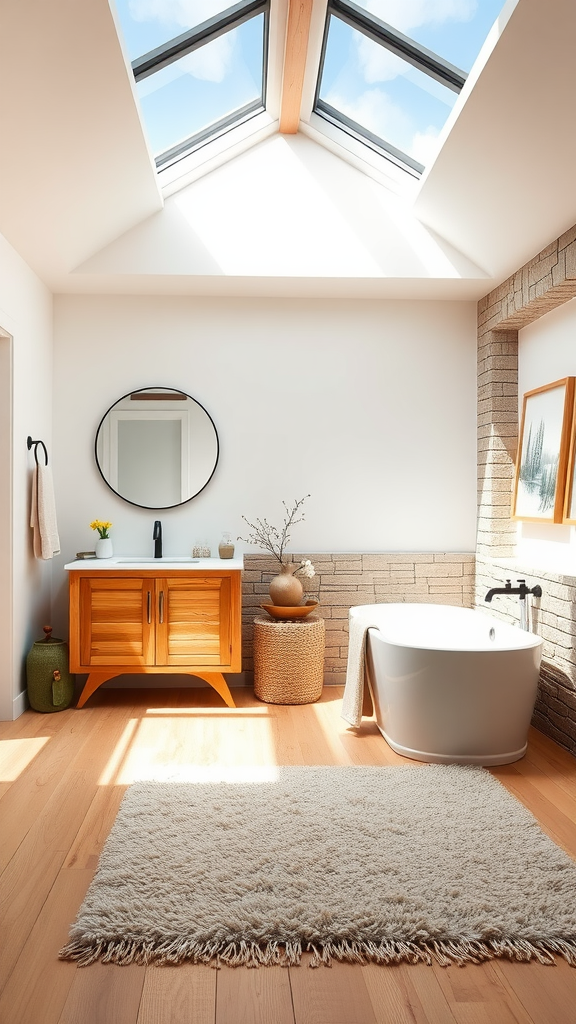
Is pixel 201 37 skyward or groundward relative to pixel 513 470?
skyward

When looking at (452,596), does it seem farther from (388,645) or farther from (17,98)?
(17,98)

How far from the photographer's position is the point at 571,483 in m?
3.84

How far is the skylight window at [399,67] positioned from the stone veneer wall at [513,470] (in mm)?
842

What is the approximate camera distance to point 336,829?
2.63 meters

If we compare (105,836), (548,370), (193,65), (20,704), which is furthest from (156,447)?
(105,836)

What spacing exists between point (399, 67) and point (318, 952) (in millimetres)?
3574

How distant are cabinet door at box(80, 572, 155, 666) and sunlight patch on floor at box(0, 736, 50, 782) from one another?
2.05 feet

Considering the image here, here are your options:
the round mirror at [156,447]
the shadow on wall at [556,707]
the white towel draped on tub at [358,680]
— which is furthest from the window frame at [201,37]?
the shadow on wall at [556,707]

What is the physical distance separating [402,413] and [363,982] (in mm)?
3582

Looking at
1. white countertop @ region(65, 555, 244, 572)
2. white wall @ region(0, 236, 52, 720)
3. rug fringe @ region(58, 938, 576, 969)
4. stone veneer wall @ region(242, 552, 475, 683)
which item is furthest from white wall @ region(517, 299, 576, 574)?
white wall @ region(0, 236, 52, 720)

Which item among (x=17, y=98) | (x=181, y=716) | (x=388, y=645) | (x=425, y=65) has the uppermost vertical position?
(x=425, y=65)

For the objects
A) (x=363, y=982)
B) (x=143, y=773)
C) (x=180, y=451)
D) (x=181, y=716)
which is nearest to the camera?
(x=363, y=982)

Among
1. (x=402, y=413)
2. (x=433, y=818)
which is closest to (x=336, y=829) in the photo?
(x=433, y=818)

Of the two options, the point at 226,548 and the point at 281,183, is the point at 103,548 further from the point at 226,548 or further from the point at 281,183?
the point at 281,183
